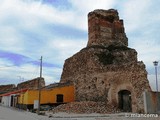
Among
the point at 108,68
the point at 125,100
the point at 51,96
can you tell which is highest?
the point at 108,68

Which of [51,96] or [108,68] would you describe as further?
[51,96]

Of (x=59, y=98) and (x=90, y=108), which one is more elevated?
(x=59, y=98)

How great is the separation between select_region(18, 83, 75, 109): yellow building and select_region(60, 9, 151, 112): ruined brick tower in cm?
105

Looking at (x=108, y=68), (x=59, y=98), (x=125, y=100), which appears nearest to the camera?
(x=125, y=100)

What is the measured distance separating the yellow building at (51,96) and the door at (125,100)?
8.44 metres

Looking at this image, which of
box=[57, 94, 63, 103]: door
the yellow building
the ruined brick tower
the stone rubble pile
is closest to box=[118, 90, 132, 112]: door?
the ruined brick tower

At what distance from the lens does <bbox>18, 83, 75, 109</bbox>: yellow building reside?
1102 inches

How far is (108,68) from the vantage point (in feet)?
79.5

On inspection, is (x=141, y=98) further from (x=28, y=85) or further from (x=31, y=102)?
(x=28, y=85)

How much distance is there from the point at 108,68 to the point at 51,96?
8038mm

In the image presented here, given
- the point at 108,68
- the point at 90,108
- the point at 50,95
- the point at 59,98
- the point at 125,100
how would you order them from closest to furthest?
the point at 90,108 < the point at 125,100 < the point at 108,68 < the point at 50,95 < the point at 59,98

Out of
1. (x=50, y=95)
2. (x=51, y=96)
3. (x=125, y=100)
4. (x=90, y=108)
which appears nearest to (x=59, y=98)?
(x=51, y=96)

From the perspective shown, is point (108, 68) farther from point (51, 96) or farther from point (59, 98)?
point (51, 96)

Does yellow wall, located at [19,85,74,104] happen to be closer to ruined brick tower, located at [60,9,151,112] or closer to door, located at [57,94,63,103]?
door, located at [57,94,63,103]
